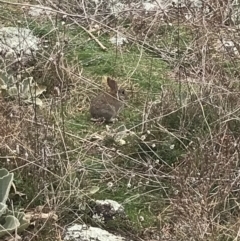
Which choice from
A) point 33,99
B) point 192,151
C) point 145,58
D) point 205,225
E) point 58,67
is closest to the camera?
point 205,225

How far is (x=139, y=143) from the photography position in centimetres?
332

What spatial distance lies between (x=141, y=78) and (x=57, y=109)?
76cm

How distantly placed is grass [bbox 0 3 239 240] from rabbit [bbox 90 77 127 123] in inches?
2.2

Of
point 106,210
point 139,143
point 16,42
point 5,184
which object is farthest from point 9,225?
point 16,42

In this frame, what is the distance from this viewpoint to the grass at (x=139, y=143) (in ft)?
9.26

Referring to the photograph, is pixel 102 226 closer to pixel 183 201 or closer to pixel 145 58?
pixel 183 201

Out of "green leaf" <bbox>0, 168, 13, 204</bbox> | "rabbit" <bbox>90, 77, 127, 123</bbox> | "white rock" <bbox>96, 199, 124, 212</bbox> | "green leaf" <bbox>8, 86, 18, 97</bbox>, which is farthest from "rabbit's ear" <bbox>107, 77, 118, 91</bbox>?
"green leaf" <bbox>0, 168, 13, 204</bbox>

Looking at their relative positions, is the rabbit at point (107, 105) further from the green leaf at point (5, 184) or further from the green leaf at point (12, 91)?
the green leaf at point (5, 184)

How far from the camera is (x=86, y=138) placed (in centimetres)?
340

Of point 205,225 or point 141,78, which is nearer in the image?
point 205,225

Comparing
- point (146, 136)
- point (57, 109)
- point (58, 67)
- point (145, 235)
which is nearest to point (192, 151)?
point (146, 136)

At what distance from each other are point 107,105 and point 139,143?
1.15 ft

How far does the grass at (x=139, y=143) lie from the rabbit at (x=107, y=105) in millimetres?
56

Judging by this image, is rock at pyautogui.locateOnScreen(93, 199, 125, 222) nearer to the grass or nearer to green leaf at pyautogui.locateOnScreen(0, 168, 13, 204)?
the grass
